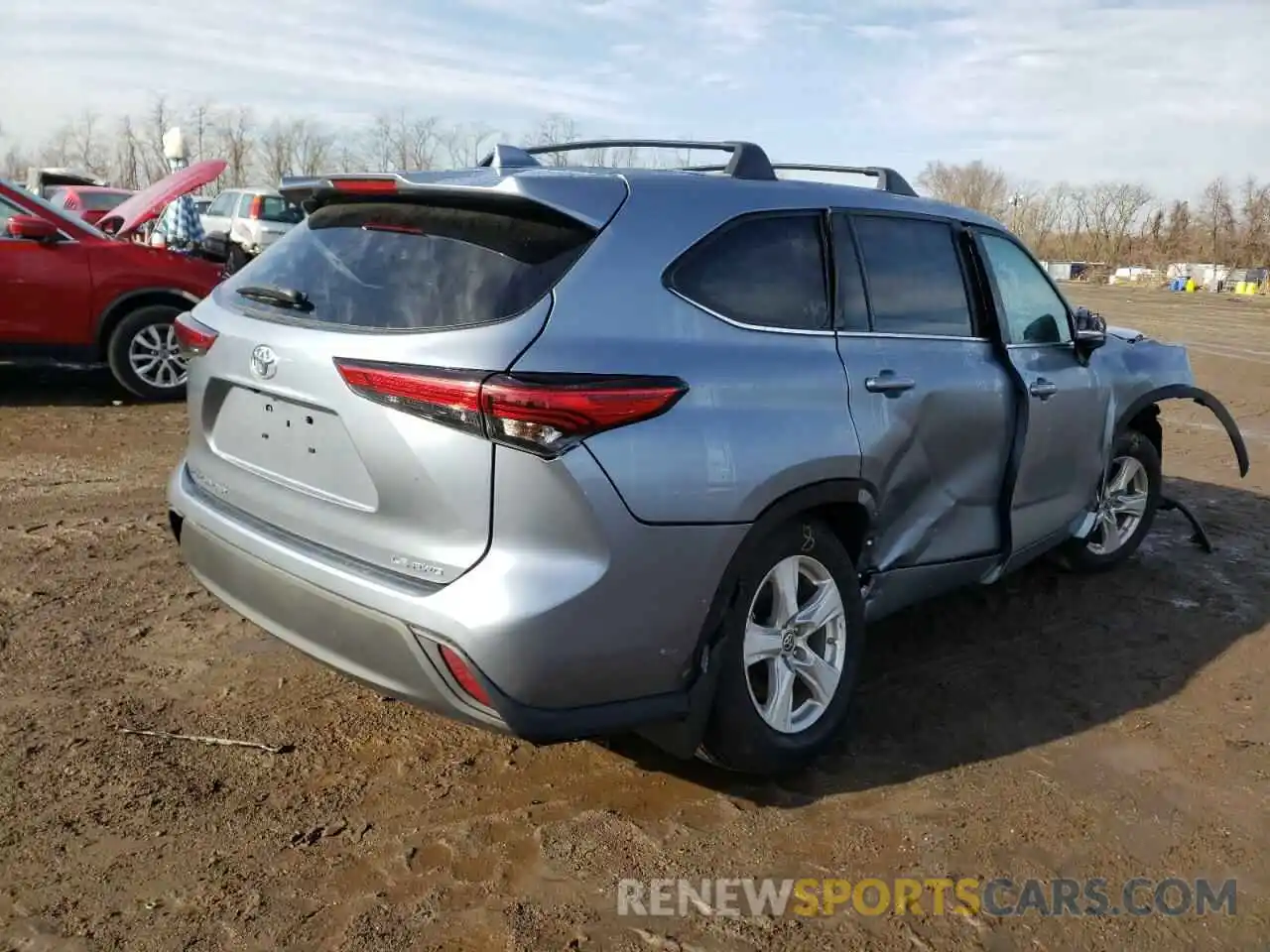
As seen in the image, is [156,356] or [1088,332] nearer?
[1088,332]

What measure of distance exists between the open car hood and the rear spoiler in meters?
7.91

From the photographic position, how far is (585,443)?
8.18 feet

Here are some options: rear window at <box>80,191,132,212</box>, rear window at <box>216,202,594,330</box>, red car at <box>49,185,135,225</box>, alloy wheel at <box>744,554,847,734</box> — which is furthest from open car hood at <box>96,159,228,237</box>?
rear window at <box>80,191,132,212</box>

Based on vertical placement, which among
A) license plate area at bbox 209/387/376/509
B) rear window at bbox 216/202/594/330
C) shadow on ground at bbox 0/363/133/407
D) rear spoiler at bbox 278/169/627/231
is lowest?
shadow on ground at bbox 0/363/133/407

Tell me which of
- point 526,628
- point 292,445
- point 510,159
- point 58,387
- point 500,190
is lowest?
point 58,387

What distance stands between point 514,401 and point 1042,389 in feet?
8.53

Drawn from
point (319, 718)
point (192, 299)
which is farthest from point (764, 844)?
point (192, 299)

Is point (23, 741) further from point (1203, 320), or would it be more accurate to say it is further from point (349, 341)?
point (1203, 320)

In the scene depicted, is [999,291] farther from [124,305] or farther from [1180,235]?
[1180,235]

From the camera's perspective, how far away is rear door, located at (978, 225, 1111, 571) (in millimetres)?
4184

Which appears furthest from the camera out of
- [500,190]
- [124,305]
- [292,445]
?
[124,305]

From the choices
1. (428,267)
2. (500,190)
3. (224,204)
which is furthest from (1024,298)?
(224,204)

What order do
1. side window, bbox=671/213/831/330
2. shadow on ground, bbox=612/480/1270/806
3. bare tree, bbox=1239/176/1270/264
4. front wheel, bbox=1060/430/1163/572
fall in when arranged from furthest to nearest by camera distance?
bare tree, bbox=1239/176/1270/264 → front wheel, bbox=1060/430/1163/572 → shadow on ground, bbox=612/480/1270/806 → side window, bbox=671/213/831/330

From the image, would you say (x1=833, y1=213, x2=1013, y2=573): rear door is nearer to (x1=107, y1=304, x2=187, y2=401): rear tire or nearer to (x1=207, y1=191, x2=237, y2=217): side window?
(x1=107, y1=304, x2=187, y2=401): rear tire
